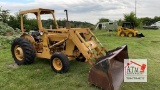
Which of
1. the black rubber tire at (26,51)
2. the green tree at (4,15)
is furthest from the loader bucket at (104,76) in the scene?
the green tree at (4,15)

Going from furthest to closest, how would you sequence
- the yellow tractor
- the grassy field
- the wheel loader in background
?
the yellow tractor
the wheel loader in background
the grassy field

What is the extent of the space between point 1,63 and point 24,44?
4.58ft

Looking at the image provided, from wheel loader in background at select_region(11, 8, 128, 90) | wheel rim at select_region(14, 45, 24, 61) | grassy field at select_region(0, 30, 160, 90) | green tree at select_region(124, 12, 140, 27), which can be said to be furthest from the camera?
green tree at select_region(124, 12, 140, 27)

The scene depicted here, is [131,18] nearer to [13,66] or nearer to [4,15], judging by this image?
[4,15]

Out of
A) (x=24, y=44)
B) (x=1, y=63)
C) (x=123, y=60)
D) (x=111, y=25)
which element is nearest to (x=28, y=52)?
(x=24, y=44)

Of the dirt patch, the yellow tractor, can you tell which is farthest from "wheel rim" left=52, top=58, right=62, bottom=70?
the yellow tractor

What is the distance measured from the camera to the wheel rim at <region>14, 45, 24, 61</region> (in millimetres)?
6468

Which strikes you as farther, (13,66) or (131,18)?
(131,18)

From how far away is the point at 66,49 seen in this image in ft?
20.0

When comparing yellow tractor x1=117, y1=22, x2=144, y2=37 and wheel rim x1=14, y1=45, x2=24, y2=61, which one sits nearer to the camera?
wheel rim x1=14, y1=45, x2=24, y2=61

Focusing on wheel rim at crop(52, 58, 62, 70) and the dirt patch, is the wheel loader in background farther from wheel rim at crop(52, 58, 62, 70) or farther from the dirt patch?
the dirt patch

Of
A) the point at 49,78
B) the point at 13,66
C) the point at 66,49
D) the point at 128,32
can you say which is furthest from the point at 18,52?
the point at 128,32

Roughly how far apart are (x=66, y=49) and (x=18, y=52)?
1.71m

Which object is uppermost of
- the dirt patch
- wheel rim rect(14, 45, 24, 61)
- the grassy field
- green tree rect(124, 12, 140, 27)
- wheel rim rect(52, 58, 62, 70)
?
green tree rect(124, 12, 140, 27)
